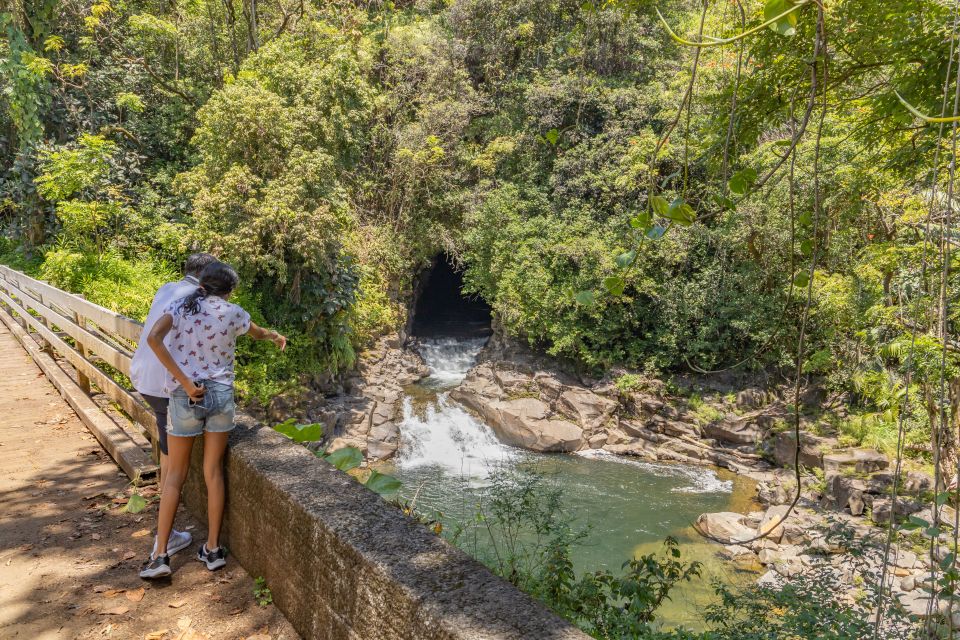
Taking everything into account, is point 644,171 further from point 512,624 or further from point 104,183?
point 512,624

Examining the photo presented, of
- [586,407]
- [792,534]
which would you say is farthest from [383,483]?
[586,407]

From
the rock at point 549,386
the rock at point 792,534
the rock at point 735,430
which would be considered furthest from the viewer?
the rock at point 549,386

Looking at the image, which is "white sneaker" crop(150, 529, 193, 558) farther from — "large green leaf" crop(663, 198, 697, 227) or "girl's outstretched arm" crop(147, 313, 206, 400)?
"large green leaf" crop(663, 198, 697, 227)

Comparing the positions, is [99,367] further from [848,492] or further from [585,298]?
[848,492]

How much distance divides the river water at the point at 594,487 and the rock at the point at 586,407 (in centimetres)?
119

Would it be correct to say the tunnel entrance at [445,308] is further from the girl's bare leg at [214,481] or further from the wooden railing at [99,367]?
the girl's bare leg at [214,481]

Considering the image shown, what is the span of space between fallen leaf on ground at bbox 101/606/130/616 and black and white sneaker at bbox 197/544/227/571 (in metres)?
0.34

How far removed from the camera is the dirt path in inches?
94.7

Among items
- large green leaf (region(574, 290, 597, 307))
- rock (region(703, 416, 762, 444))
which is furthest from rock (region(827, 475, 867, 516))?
large green leaf (region(574, 290, 597, 307))

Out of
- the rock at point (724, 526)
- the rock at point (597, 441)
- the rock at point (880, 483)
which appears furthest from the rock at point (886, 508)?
the rock at point (597, 441)

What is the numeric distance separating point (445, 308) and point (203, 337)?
22487 millimetres

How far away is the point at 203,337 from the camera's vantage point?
107 inches

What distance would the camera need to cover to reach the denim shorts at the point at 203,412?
2.72m

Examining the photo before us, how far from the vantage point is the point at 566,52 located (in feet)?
62.8
